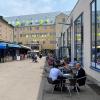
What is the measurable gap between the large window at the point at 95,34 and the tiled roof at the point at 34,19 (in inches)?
4343

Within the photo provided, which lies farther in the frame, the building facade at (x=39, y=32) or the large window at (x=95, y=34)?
the building facade at (x=39, y=32)

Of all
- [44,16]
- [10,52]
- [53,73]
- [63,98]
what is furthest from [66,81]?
[44,16]

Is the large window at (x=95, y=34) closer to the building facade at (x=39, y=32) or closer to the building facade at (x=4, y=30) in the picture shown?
the building facade at (x=4, y=30)

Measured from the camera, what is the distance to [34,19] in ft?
456

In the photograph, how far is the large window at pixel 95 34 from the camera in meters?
18.9

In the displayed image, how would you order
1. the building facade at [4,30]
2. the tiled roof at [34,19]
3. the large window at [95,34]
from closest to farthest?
the large window at [95,34]
the building facade at [4,30]
the tiled roof at [34,19]

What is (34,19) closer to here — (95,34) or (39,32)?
(39,32)

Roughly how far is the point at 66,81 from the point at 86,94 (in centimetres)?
177

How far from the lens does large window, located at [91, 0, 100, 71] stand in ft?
62.0

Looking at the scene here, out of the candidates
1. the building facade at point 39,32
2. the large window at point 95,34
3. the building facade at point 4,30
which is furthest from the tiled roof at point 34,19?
the large window at point 95,34

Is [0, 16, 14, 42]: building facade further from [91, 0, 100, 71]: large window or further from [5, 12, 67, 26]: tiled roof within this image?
[91, 0, 100, 71]: large window

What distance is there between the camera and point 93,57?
20.2m

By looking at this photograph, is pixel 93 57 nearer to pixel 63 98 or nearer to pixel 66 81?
pixel 66 81

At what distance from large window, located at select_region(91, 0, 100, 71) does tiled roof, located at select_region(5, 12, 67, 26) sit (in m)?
110
